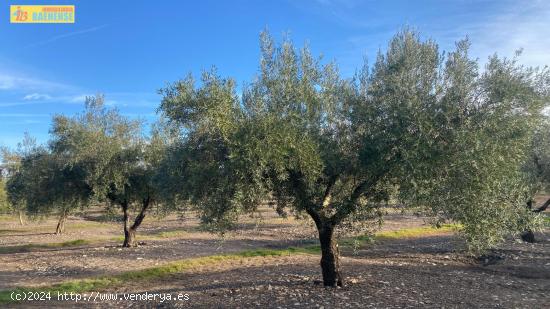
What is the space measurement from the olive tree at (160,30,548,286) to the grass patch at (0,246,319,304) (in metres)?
10.2

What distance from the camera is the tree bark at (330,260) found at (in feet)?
62.5

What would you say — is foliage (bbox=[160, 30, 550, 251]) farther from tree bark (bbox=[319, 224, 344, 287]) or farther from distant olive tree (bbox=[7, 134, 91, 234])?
distant olive tree (bbox=[7, 134, 91, 234])

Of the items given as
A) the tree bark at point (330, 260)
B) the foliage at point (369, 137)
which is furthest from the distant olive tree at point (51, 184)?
the tree bark at point (330, 260)

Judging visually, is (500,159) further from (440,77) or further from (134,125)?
(134,125)

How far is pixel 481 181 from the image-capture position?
13.6m

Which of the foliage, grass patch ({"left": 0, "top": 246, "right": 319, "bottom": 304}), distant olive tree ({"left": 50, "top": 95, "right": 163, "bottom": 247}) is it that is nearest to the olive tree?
the foliage

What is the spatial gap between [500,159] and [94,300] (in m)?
18.7

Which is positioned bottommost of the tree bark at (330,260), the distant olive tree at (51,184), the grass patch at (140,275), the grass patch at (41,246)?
the grass patch at (140,275)

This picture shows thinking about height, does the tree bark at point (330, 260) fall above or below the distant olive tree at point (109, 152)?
below

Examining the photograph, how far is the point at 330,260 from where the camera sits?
63.0ft

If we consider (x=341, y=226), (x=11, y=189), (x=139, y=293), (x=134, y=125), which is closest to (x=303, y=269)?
(x=341, y=226)

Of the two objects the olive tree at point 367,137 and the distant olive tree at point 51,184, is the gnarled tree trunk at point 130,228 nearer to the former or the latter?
the distant olive tree at point 51,184

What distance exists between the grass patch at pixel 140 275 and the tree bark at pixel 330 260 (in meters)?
11.2

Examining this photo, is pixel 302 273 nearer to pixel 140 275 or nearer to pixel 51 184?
pixel 140 275
